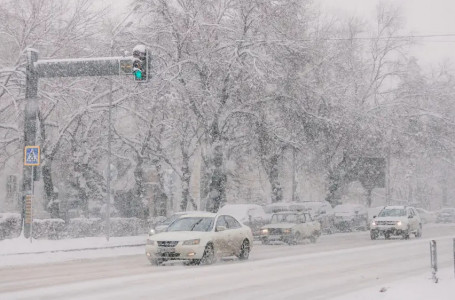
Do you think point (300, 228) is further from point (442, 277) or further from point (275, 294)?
point (275, 294)

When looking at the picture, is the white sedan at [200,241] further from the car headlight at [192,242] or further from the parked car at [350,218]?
the parked car at [350,218]

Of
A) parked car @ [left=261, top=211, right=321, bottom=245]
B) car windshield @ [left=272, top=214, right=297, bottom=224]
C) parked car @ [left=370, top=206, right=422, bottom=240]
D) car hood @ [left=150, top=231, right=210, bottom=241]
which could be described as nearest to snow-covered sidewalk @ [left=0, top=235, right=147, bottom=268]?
car hood @ [left=150, top=231, right=210, bottom=241]

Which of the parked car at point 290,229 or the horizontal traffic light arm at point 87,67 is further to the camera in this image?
the parked car at point 290,229

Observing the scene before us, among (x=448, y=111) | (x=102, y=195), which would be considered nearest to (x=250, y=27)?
(x=102, y=195)

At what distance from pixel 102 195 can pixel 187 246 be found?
26214mm

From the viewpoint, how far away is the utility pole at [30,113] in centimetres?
2783

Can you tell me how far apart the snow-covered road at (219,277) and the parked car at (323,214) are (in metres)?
20.3

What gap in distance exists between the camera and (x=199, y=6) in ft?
121

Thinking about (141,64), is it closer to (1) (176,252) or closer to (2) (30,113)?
(1) (176,252)

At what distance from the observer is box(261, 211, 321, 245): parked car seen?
1256 inches

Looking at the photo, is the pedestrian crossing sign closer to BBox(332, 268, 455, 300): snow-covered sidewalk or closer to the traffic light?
the traffic light

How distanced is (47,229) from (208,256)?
44.5 ft

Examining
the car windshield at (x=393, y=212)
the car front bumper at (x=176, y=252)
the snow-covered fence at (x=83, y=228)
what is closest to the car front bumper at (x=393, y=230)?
the car windshield at (x=393, y=212)

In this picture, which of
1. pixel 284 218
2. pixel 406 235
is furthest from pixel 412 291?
pixel 406 235
